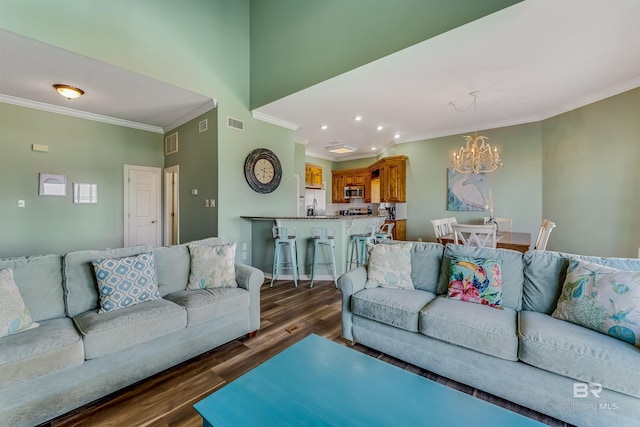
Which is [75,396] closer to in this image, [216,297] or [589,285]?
[216,297]

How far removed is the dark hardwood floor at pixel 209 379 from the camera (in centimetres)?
160

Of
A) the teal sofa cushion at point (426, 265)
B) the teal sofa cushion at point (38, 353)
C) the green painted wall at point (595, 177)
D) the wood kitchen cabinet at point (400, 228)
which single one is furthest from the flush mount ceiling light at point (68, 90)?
the green painted wall at point (595, 177)

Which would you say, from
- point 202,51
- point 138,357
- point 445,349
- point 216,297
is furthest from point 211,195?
point 445,349

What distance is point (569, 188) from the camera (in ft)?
14.8

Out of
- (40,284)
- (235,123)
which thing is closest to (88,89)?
(235,123)

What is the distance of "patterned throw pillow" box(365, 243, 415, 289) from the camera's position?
2457 mm

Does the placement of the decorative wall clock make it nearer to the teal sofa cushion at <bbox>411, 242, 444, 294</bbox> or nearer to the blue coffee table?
the teal sofa cushion at <bbox>411, 242, 444, 294</bbox>

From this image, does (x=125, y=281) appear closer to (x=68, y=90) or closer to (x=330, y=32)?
(x=68, y=90)

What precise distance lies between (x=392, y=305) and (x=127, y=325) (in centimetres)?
188

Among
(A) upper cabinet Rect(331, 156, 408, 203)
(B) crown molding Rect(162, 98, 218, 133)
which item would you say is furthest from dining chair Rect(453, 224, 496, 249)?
(B) crown molding Rect(162, 98, 218, 133)

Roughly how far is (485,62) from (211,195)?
429cm

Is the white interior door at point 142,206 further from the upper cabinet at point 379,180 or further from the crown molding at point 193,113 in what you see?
the upper cabinet at point 379,180

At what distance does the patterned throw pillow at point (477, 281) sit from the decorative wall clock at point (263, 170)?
3618mm

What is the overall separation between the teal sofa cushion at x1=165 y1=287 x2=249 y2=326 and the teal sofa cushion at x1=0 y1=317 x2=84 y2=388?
2.13 ft
